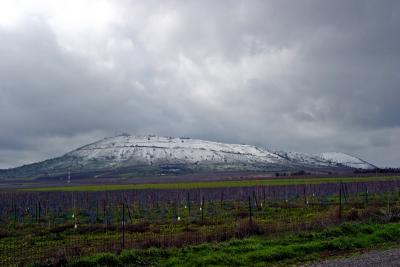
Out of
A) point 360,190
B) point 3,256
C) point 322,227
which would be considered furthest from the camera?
point 360,190

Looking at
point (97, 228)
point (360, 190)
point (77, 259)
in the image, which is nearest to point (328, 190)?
point (360, 190)

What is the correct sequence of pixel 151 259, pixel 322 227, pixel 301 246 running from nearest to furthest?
pixel 151 259
pixel 301 246
pixel 322 227

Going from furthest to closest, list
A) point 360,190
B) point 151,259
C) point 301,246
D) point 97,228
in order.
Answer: point 360,190 → point 97,228 → point 301,246 → point 151,259

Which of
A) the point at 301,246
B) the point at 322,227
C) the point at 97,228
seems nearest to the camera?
the point at 301,246

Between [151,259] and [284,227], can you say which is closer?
[151,259]

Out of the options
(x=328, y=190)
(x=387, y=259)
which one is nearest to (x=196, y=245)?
(x=387, y=259)

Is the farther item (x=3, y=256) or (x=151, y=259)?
(x=3, y=256)

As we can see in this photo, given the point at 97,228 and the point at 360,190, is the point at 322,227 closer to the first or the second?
the point at 97,228

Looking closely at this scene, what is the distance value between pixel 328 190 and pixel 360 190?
4.93m

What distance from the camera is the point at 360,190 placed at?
73125mm

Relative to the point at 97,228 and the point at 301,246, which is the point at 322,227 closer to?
the point at 301,246

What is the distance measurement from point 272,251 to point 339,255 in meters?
2.51

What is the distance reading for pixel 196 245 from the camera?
61.9ft

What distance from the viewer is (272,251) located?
17594 mm
